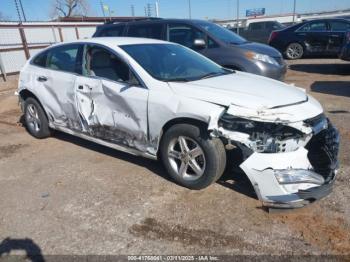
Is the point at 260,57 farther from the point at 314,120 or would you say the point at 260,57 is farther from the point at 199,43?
the point at 314,120

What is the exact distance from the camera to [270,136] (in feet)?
10.5

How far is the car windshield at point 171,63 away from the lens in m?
4.04

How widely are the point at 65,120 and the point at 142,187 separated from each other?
1771mm

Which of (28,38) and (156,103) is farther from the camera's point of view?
(28,38)

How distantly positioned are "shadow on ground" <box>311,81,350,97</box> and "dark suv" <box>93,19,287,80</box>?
1.41 metres

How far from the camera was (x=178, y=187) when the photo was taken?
3883mm

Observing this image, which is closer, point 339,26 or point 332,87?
point 332,87

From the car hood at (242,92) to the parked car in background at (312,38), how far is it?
10036 mm

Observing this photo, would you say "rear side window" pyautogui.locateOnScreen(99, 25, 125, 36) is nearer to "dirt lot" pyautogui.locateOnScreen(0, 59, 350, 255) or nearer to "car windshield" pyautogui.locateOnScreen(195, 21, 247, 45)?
"car windshield" pyautogui.locateOnScreen(195, 21, 247, 45)

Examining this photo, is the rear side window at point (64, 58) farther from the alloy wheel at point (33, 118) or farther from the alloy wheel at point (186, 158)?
the alloy wheel at point (186, 158)

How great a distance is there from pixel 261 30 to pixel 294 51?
25.0 feet

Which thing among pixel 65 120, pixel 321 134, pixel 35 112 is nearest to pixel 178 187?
pixel 321 134

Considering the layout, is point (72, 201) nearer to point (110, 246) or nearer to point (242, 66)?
point (110, 246)

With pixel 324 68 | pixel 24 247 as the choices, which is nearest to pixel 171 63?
pixel 24 247
